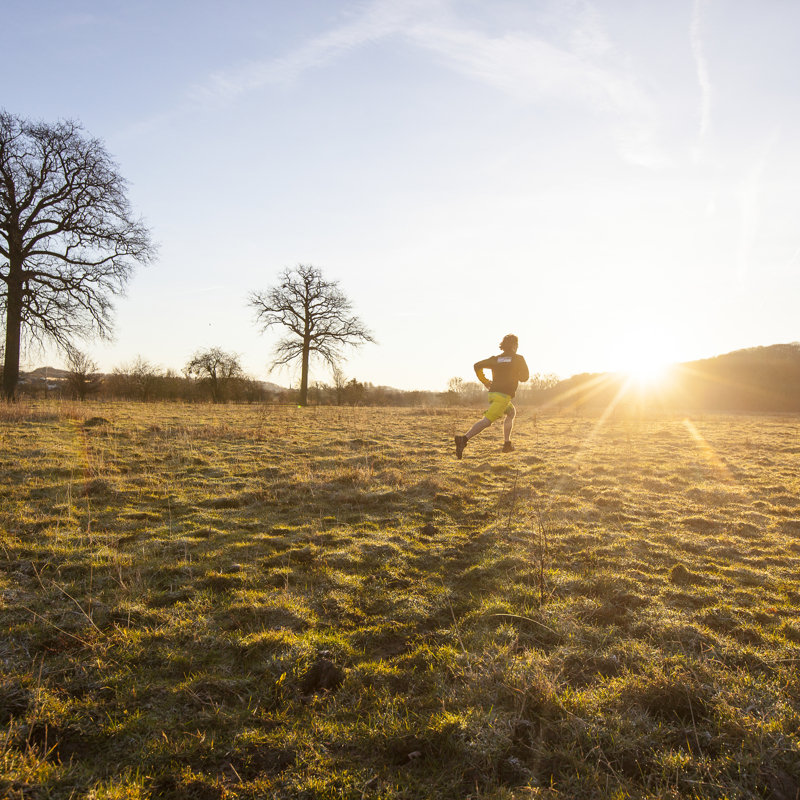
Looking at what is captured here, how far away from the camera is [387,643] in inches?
116

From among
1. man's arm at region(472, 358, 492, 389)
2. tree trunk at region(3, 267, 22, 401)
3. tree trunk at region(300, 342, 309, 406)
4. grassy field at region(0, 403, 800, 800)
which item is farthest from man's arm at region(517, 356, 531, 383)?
tree trunk at region(300, 342, 309, 406)

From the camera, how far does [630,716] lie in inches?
88.9

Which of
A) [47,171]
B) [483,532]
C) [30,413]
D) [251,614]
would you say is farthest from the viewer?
[47,171]

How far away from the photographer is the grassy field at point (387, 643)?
6.48 ft

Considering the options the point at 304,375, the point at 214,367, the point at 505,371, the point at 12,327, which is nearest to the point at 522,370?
the point at 505,371

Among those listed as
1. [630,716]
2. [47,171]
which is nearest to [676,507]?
[630,716]

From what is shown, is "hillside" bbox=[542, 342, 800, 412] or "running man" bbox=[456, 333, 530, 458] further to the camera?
"hillside" bbox=[542, 342, 800, 412]

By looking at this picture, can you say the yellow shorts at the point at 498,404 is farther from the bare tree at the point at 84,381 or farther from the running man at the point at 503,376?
the bare tree at the point at 84,381

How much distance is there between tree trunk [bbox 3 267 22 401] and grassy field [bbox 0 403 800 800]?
12910 millimetres

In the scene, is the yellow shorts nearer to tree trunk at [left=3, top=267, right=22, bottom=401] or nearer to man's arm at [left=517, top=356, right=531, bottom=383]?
man's arm at [left=517, top=356, right=531, bottom=383]

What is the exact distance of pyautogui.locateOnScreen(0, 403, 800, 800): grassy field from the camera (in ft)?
6.48

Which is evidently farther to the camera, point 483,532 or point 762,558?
point 483,532

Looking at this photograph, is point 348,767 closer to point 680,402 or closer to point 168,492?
point 168,492

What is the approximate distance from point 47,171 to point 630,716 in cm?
2246
